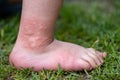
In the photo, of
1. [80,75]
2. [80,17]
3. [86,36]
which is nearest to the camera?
[80,75]

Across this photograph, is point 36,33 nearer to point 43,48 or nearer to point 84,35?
point 43,48

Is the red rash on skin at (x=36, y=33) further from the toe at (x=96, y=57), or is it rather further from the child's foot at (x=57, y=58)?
the toe at (x=96, y=57)

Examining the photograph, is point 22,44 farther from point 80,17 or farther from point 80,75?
point 80,17

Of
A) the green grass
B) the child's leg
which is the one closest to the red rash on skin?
the child's leg

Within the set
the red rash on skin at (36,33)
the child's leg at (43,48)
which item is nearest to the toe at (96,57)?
the child's leg at (43,48)

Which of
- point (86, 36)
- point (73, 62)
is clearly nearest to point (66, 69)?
point (73, 62)

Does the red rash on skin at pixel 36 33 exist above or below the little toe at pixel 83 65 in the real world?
above

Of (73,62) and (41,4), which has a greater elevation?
(41,4)
